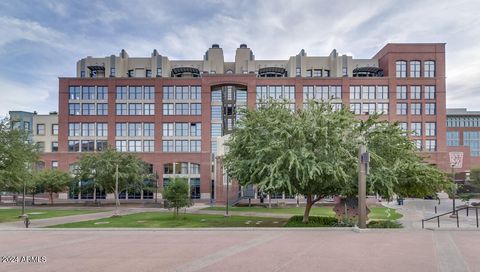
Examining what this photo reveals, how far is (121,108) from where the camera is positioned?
234ft

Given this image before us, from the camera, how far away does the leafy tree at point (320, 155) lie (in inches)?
835

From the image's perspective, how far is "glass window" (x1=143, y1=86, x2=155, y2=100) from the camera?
7144 centimetres

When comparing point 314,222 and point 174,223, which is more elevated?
point 314,222

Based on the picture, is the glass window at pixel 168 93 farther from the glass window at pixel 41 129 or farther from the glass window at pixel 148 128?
the glass window at pixel 41 129

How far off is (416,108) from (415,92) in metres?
3.17

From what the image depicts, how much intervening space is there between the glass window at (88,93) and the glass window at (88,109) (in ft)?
4.48

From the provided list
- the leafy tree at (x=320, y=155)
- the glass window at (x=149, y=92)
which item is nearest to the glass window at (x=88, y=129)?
the glass window at (x=149, y=92)

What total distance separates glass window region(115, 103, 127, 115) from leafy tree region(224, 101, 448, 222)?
51193 mm

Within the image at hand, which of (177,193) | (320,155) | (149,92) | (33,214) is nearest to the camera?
(320,155)

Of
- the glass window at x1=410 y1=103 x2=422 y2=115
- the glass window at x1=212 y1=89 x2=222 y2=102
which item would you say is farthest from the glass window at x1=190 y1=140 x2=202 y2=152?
the glass window at x1=410 y1=103 x2=422 y2=115

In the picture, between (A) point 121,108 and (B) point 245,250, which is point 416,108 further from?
(B) point 245,250

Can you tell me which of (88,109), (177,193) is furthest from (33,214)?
(88,109)

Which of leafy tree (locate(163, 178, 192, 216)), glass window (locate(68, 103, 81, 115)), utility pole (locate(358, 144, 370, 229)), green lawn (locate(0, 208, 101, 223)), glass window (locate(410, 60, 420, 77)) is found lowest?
green lawn (locate(0, 208, 101, 223))

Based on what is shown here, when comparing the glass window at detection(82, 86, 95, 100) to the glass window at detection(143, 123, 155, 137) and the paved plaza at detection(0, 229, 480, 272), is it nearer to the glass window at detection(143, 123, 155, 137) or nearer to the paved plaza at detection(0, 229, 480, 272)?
the glass window at detection(143, 123, 155, 137)
